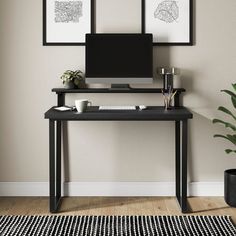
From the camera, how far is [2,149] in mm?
3973

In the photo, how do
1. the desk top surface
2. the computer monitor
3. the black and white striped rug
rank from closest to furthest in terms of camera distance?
the black and white striped rug, the desk top surface, the computer monitor

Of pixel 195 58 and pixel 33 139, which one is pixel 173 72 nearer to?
pixel 195 58

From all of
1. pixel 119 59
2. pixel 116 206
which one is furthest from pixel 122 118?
pixel 116 206

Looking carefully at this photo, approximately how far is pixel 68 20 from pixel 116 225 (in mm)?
1690

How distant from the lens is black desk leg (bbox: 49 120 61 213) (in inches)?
137

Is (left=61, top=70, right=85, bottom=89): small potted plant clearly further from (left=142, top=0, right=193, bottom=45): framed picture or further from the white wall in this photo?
(left=142, top=0, right=193, bottom=45): framed picture

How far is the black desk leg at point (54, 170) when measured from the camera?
349cm

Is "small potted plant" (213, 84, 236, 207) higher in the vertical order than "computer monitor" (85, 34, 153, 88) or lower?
lower

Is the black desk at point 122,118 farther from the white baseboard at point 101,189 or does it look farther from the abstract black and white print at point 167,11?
the abstract black and white print at point 167,11

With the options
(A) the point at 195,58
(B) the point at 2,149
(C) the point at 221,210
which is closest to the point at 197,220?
(C) the point at 221,210

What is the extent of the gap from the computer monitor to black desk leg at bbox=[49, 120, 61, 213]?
0.54 m

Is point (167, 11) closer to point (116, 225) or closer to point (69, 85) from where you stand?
point (69, 85)

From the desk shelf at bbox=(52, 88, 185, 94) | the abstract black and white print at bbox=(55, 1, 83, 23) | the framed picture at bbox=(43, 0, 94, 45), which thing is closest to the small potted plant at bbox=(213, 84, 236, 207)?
the desk shelf at bbox=(52, 88, 185, 94)

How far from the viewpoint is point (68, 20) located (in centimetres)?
386
